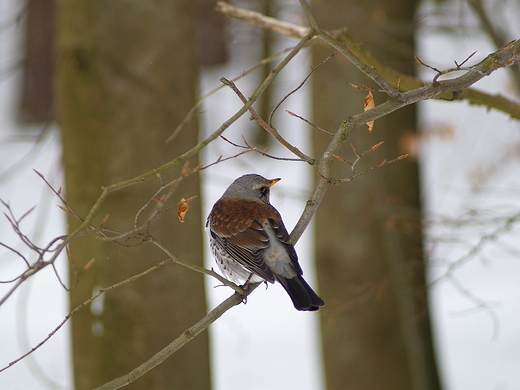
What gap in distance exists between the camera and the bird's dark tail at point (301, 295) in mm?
3068

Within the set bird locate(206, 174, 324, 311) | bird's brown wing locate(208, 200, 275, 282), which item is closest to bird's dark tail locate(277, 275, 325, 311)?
bird locate(206, 174, 324, 311)

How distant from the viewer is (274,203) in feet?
23.0

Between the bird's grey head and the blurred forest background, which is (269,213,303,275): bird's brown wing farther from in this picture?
the blurred forest background

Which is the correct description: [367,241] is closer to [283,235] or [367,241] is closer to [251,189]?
[251,189]

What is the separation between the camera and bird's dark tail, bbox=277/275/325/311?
3068 millimetres

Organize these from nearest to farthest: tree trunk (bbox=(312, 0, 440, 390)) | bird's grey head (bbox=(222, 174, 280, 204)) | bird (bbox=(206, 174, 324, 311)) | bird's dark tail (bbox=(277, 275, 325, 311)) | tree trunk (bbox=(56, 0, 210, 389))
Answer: bird's dark tail (bbox=(277, 275, 325, 311)), bird (bbox=(206, 174, 324, 311)), bird's grey head (bbox=(222, 174, 280, 204)), tree trunk (bbox=(56, 0, 210, 389)), tree trunk (bbox=(312, 0, 440, 390))

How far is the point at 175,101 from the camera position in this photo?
4582 millimetres

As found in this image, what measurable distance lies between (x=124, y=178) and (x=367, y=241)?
3.12m

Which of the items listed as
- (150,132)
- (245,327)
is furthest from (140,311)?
(245,327)

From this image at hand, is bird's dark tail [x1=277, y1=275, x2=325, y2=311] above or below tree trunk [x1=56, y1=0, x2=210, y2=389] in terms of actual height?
below

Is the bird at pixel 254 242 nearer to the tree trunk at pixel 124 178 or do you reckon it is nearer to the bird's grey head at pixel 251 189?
the bird's grey head at pixel 251 189

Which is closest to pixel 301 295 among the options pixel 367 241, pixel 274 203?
pixel 367 241

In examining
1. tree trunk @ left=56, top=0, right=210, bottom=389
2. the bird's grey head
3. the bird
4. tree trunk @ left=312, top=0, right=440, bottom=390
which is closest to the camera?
the bird


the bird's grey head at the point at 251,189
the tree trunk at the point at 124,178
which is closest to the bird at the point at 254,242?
the bird's grey head at the point at 251,189
